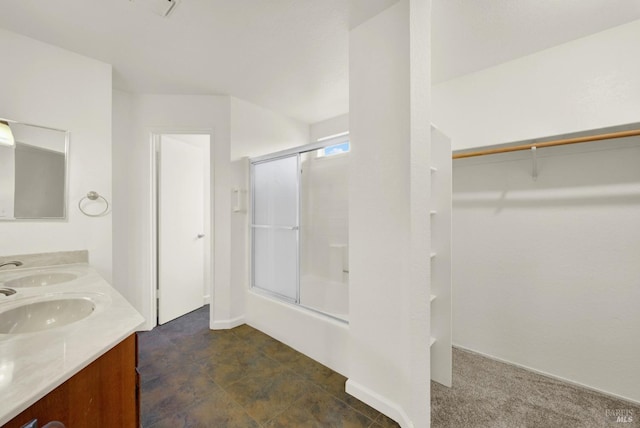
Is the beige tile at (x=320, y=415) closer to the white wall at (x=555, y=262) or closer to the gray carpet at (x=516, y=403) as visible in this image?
the gray carpet at (x=516, y=403)

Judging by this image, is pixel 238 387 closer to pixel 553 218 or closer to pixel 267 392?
pixel 267 392

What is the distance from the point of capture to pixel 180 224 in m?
2.93

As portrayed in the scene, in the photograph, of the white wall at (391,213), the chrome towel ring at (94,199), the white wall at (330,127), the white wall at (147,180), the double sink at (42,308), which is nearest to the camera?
the double sink at (42,308)

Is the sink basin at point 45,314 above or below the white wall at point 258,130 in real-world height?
below

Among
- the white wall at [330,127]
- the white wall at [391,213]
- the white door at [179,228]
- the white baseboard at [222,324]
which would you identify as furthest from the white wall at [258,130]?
the white baseboard at [222,324]

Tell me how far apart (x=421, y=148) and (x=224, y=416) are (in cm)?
191

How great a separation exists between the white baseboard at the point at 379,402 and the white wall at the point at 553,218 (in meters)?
1.10

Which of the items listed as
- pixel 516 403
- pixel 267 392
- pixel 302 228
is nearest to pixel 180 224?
pixel 302 228

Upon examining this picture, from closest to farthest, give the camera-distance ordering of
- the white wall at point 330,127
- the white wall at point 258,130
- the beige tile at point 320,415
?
the beige tile at point 320,415, the white wall at point 258,130, the white wall at point 330,127

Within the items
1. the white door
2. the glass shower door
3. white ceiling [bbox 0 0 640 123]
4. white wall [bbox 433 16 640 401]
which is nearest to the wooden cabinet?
the glass shower door

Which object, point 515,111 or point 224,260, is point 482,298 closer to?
point 515,111

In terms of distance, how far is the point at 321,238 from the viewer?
9.84 feet

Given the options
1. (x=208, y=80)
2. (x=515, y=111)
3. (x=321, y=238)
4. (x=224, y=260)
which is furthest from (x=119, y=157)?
(x=515, y=111)

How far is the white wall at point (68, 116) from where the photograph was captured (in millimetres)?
1649
